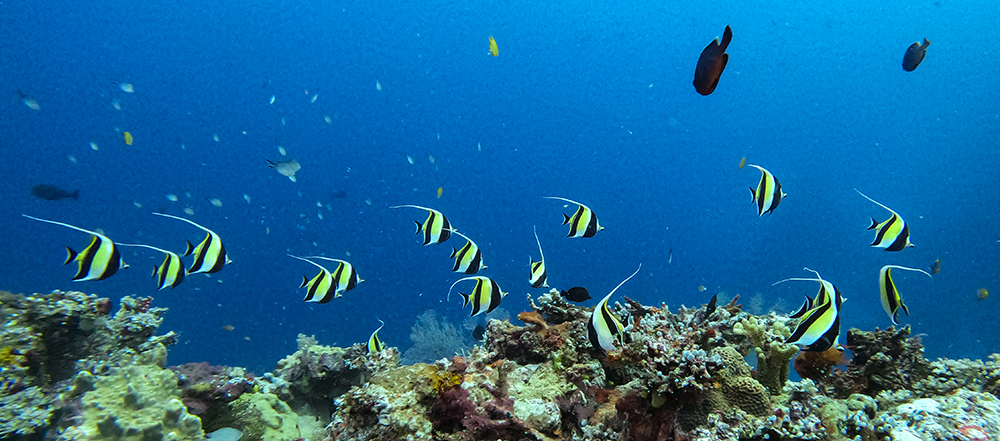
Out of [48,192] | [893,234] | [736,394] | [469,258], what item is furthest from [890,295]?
[48,192]

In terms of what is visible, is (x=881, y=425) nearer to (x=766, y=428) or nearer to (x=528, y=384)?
(x=766, y=428)

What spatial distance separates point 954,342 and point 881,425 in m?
34.9

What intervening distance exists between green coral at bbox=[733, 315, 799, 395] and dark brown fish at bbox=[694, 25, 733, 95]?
5.83ft

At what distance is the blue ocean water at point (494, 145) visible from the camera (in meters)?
29.5

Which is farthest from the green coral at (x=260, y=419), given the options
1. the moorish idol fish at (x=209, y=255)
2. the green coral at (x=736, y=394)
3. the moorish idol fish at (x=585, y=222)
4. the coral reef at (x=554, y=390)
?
the green coral at (x=736, y=394)

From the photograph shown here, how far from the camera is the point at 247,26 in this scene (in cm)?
3253

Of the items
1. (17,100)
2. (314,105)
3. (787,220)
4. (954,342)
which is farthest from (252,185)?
(954,342)

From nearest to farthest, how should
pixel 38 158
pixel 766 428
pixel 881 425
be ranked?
pixel 766 428 → pixel 881 425 → pixel 38 158

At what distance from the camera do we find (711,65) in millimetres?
2568

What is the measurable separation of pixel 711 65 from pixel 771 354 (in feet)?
6.47

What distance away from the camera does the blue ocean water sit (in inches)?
1160

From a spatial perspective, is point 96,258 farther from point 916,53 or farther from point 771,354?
point 916,53

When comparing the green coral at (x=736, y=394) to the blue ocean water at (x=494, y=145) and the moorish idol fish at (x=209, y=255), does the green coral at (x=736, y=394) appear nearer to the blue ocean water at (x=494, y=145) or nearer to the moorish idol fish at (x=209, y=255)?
the moorish idol fish at (x=209, y=255)

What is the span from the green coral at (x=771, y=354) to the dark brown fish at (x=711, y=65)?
1776 mm
